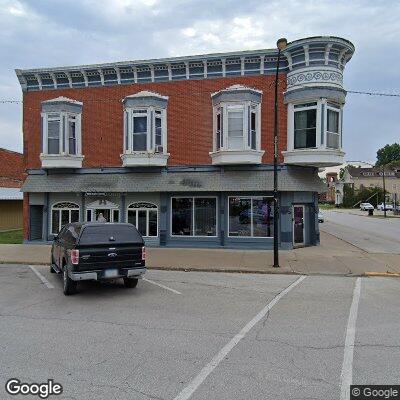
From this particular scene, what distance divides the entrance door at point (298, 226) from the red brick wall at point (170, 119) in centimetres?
289

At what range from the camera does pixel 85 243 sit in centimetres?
924

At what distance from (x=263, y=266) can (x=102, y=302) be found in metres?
6.63

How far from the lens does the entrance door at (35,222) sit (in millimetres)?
20797

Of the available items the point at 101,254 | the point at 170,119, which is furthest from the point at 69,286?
the point at 170,119

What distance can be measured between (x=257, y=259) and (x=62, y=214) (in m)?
11.1

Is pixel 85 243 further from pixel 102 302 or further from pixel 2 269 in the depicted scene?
pixel 2 269

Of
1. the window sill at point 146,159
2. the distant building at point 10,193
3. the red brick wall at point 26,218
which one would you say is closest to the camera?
the window sill at point 146,159

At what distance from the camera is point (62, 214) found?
67.9ft

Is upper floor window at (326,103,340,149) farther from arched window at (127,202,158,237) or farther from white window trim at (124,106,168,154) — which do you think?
arched window at (127,202,158,237)

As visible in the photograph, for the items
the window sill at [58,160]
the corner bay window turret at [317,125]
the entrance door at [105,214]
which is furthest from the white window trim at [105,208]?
the corner bay window turret at [317,125]

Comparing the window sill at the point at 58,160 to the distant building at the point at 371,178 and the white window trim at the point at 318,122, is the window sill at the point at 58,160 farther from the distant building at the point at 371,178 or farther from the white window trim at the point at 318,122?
the distant building at the point at 371,178

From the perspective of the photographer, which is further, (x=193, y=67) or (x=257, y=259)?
(x=193, y=67)

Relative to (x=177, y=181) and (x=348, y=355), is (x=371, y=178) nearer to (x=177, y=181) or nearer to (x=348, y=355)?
(x=177, y=181)

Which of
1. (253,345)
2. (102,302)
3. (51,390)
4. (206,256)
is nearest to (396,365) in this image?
(253,345)
